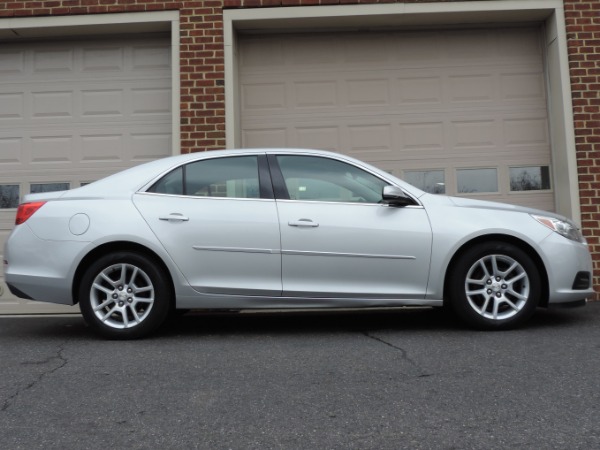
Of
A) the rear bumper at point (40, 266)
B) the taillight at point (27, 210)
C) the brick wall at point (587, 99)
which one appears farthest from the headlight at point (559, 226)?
the taillight at point (27, 210)

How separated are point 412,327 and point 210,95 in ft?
13.0

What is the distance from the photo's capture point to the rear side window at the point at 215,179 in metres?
4.86

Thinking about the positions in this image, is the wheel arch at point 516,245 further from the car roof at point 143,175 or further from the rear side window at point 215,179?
the rear side window at point 215,179

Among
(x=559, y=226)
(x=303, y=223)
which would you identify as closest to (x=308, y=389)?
(x=303, y=223)

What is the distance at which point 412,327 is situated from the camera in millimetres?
5113

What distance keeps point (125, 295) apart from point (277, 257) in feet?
4.03

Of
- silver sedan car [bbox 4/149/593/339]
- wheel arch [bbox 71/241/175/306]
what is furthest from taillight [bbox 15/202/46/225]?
wheel arch [bbox 71/241/175/306]

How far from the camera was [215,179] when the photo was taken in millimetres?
4953

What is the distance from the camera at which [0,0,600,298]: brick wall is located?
23.8ft

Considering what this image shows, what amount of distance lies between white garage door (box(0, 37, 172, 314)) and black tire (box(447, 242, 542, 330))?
444 centimetres

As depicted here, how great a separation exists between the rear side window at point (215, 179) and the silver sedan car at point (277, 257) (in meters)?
0.09

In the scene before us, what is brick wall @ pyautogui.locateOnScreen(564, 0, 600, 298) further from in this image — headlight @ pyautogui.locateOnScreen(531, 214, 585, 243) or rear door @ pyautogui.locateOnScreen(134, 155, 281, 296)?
rear door @ pyautogui.locateOnScreen(134, 155, 281, 296)

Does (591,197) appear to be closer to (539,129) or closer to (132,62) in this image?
(539,129)

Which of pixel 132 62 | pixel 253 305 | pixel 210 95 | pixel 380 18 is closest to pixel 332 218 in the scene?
pixel 253 305
